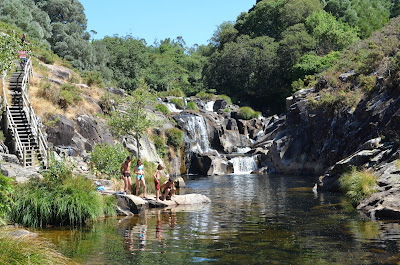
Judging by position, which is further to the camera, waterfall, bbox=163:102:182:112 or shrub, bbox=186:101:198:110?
shrub, bbox=186:101:198:110

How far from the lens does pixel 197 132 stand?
167ft

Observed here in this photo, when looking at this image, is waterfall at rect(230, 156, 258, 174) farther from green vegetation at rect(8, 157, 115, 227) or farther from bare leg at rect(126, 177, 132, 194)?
green vegetation at rect(8, 157, 115, 227)

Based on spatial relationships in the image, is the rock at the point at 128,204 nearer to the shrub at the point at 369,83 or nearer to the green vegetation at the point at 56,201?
the green vegetation at the point at 56,201

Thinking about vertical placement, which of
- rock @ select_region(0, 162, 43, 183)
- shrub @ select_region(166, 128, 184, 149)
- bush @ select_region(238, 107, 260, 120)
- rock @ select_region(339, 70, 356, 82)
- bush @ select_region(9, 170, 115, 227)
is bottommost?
bush @ select_region(9, 170, 115, 227)

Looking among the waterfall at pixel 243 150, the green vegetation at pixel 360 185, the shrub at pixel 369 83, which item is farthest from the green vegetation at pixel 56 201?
the waterfall at pixel 243 150

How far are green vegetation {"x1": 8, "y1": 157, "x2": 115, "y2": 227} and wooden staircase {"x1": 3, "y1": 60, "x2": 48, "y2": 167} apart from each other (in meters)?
6.13

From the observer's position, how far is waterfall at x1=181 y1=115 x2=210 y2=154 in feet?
161

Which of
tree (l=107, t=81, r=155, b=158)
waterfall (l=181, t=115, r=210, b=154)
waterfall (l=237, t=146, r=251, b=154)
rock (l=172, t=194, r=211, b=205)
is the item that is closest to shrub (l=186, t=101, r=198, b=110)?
waterfall (l=181, t=115, r=210, b=154)

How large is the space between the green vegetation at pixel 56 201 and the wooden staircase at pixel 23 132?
613 cm

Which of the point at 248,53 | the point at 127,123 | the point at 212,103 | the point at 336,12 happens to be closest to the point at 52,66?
the point at 127,123

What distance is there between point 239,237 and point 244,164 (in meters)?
33.0

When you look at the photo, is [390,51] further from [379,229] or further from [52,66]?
[52,66]

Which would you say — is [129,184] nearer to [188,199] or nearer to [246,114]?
[188,199]

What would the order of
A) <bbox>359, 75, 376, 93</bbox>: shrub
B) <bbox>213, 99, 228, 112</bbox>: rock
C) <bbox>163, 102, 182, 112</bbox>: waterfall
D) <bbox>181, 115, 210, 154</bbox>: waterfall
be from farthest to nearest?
<bbox>213, 99, 228, 112</bbox>: rock < <bbox>163, 102, 182, 112</bbox>: waterfall < <bbox>181, 115, 210, 154</bbox>: waterfall < <bbox>359, 75, 376, 93</bbox>: shrub
